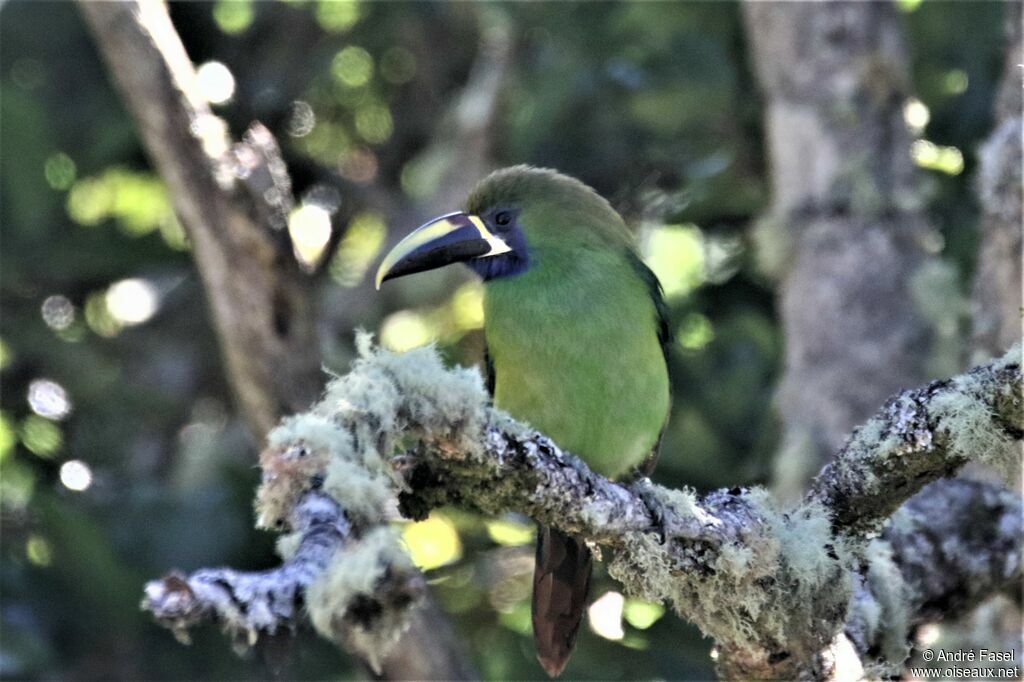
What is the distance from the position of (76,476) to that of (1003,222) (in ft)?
10.6

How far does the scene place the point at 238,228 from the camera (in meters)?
3.85

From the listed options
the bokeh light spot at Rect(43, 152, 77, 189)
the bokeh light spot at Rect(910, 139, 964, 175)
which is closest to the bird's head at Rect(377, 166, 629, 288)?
the bokeh light spot at Rect(910, 139, 964, 175)

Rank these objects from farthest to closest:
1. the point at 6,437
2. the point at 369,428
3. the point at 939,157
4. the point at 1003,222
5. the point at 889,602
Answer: the point at 6,437 → the point at 939,157 → the point at 1003,222 → the point at 889,602 → the point at 369,428

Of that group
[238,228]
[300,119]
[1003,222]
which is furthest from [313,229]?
[1003,222]

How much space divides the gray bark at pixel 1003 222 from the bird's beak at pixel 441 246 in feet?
4.51

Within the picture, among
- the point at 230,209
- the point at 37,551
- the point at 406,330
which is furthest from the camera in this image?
the point at 406,330

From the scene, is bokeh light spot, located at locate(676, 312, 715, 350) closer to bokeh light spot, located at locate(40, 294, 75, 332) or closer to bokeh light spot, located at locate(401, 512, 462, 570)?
bokeh light spot, located at locate(401, 512, 462, 570)

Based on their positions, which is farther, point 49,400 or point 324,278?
point 324,278

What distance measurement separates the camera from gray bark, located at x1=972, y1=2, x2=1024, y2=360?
366 centimetres

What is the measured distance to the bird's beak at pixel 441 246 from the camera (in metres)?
Result: 3.41

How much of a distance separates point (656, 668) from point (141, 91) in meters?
2.33

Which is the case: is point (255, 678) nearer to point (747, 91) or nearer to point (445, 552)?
point (445, 552)

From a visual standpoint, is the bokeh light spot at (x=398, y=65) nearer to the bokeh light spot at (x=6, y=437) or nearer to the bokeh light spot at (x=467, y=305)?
the bokeh light spot at (x=467, y=305)

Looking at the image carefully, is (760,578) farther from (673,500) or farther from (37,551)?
(37,551)
